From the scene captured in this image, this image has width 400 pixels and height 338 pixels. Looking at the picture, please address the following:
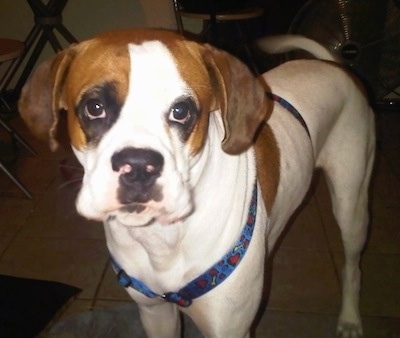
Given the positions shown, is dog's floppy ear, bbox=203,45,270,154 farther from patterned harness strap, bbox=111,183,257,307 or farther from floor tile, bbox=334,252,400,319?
floor tile, bbox=334,252,400,319

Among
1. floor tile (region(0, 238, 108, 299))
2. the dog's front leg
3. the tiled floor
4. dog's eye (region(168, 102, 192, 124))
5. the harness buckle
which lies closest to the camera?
dog's eye (region(168, 102, 192, 124))

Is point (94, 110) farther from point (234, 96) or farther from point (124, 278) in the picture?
point (124, 278)

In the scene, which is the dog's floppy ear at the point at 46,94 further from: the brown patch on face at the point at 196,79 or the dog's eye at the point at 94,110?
the brown patch on face at the point at 196,79

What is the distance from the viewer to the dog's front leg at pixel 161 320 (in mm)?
1791

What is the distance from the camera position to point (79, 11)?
210 inches

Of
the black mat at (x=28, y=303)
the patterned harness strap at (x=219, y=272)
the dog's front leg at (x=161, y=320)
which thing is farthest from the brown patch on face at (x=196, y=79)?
the black mat at (x=28, y=303)

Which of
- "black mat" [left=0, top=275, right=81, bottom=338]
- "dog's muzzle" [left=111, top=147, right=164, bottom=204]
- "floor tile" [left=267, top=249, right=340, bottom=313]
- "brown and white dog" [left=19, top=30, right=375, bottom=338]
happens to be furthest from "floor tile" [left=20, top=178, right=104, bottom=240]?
"dog's muzzle" [left=111, top=147, right=164, bottom=204]

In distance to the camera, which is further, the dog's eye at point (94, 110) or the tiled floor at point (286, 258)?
the tiled floor at point (286, 258)

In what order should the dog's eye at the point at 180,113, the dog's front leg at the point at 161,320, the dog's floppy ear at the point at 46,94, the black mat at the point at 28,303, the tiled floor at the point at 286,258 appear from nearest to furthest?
the dog's eye at the point at 180,113, the dog's floppy ear at the point at 46,94, the dog's front leg at the point at 161,320, the black mat at the point at 28,303, the tiled floor at the point at 286,258

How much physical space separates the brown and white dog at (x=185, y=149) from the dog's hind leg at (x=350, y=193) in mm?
11

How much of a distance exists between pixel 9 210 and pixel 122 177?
2.34 meters

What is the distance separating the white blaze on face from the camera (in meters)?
1.16

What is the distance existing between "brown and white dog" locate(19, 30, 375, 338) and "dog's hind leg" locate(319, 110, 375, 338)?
1cm

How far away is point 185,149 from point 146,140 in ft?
0.53
